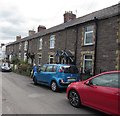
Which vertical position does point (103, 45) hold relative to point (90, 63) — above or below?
above

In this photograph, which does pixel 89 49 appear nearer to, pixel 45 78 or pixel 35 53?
pixel 45 78

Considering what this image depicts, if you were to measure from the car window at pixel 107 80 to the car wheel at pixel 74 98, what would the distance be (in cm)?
106

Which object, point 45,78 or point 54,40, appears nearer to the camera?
point 45,78

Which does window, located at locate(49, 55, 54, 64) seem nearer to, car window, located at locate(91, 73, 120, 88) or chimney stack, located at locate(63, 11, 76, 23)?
chimney stack, located at locate(63, 11, 76, 23)

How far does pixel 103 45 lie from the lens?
13.6m

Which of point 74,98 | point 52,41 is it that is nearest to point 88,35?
point 52,41

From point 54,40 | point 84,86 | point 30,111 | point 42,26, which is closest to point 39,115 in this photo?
point 30,111

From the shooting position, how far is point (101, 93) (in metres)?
6.03

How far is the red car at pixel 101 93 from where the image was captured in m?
5.60

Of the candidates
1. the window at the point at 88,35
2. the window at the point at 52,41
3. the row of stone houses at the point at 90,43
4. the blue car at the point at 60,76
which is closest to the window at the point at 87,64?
the row of stone houses at the point at 90,43

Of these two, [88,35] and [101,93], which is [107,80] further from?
[88,35]

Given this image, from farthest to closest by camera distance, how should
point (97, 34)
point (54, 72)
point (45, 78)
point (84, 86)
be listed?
point (97, 34)
point (45, 78)
point (54, 72)
point (84, 86)

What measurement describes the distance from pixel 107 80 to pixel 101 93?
499 mm

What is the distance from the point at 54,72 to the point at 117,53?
4580mm
